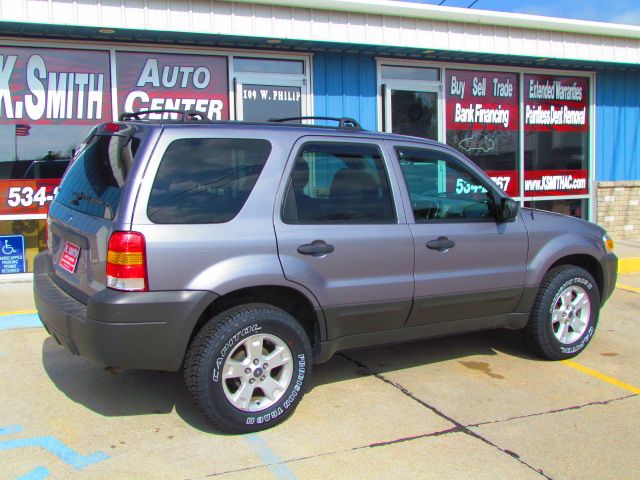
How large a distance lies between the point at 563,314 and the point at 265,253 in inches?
108

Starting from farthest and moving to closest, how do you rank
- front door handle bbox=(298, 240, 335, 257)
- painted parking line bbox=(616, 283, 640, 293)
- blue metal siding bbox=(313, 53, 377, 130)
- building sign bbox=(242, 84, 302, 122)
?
1. blue metal siding bbox=(313, 53, 377, 130)
2. building sign bbox=(242, 84, 302, 122)
3. painted parking line bbox=(616, 283, 640, 293)
4. front door handle bbox=(298, 240, 335, 257)

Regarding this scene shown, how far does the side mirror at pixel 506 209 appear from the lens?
4699 millimetres

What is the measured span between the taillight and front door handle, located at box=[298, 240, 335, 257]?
957mm

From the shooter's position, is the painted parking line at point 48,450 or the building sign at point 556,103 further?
the building sign at point 556,103

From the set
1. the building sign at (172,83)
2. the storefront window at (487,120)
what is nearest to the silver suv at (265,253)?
the building sign at (172,83)

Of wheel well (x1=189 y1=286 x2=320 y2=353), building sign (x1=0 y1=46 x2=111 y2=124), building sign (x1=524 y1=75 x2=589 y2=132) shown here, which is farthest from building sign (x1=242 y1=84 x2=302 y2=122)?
wheel well (x1=189 y1=286 x2=320 y2=353)

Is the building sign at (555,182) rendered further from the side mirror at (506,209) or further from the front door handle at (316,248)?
the front door handle at (316,248)

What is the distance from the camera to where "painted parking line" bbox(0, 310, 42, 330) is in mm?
5965

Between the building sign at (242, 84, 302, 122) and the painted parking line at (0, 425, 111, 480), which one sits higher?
the building sign at (242, 84, 302, 122)

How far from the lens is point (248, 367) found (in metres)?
3.77

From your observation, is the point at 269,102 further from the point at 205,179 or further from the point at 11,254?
the point at 205,179

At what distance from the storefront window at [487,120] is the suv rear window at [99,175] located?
23.9ft

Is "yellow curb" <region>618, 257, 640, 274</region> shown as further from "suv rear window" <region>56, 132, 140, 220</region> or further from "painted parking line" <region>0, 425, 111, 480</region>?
"painted parking line" <region>0, 425, 111, 480</region>

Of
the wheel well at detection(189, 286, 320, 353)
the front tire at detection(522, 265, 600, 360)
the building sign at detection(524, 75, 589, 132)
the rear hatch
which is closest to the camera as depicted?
the rear hatch
